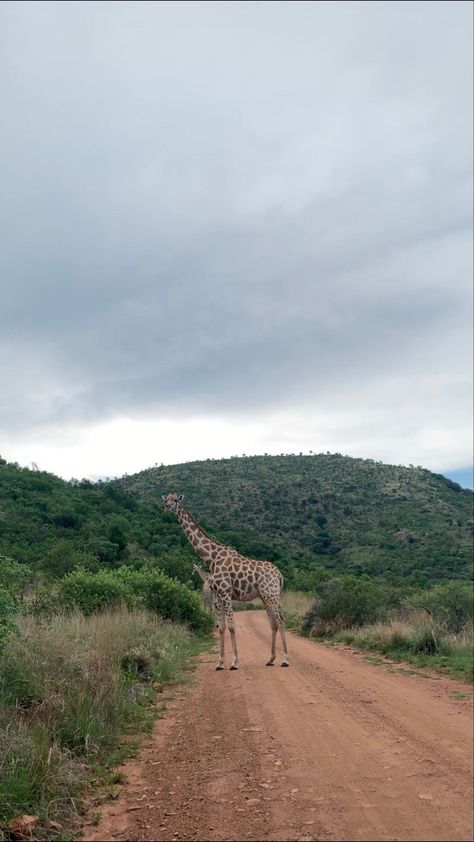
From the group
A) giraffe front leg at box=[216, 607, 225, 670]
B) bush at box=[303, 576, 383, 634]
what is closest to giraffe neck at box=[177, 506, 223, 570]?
giraffe front leg at box=[216, 607, 225, 670]

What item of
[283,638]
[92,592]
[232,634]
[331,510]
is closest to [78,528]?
[92,592]

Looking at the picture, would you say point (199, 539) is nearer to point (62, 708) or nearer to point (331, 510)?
point (62, 708)

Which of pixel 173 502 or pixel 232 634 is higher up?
pixel 173 502

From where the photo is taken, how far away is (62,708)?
6859 mm

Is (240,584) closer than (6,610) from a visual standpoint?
No

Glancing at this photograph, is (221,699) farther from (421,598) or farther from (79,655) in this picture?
(421,598)

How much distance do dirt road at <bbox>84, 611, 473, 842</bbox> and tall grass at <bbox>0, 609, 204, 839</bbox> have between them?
459 mm

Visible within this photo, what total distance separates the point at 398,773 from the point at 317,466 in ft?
227

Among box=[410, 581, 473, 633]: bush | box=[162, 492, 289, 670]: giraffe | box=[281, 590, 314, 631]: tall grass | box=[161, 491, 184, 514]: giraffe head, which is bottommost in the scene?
box=[281, 590, 314, 631]: tall grass

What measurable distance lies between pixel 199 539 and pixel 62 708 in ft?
25.4

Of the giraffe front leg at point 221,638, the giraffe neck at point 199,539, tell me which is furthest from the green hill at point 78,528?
the giraffe front leg at point 221,638

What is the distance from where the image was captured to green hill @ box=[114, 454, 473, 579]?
4081 centimetres

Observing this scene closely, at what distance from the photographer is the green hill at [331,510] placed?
134ft

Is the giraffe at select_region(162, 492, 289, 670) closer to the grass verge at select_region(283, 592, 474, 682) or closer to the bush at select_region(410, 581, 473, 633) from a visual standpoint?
the grass verge at select_region(283, 592, 474, 682)
